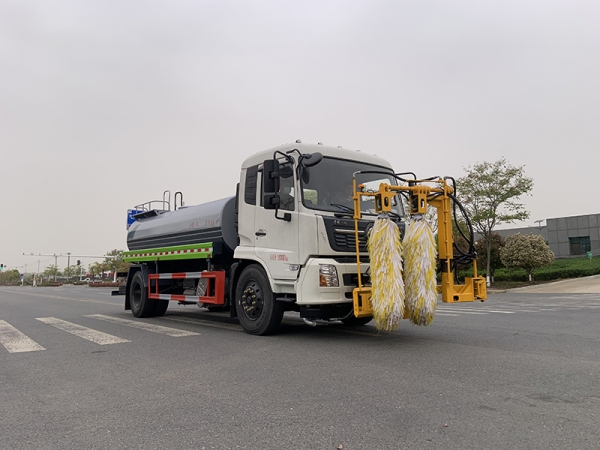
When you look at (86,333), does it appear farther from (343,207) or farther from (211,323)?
(343,207)

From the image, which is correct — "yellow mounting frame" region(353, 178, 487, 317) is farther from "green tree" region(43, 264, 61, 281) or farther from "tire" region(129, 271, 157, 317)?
"green tree" region(43, 264, 61, 281)

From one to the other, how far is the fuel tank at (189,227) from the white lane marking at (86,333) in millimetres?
2410

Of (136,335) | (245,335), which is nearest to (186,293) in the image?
(136,335)

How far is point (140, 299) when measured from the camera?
11453 millimetres

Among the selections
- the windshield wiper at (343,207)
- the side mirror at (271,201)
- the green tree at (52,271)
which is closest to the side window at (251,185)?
the side mirror at (271,201)

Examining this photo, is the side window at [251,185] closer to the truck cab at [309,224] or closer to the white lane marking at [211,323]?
the truck cab at [309,224]

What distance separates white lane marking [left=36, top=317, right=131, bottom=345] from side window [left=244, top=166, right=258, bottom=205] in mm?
3070

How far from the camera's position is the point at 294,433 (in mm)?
3121

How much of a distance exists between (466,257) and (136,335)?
18.6 feet

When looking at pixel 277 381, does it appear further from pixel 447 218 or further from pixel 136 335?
pixel 136 335

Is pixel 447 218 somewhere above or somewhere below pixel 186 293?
above

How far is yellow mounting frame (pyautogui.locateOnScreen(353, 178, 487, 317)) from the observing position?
6250 millimetres

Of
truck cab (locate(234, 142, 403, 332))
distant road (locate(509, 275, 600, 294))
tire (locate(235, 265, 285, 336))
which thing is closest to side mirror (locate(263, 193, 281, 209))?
truck cab (locate(234, 142, 403, 332))

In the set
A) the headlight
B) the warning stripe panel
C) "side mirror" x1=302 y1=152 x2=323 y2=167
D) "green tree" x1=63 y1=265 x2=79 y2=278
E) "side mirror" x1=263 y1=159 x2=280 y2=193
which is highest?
"side mirror" x1=302 y1=152 x2=323 y2=167
